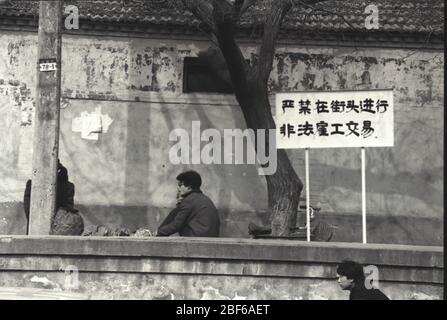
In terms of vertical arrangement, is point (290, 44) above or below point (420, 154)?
above

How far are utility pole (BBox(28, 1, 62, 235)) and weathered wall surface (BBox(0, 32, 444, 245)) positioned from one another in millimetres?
6185

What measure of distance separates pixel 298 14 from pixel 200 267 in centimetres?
968

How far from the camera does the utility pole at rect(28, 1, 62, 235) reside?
13547 millimetres

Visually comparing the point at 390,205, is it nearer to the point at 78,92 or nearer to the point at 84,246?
the point at 78,92

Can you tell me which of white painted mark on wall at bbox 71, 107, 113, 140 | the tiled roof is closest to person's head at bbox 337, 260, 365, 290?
the tiled roof

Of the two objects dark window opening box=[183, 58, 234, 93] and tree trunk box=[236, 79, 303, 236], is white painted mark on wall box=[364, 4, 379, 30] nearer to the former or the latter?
dark window opening box=[183, 58, 234, 93]

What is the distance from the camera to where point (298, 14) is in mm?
20500

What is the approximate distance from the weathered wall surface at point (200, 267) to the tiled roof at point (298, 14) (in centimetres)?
856

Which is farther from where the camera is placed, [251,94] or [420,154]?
[420,154]

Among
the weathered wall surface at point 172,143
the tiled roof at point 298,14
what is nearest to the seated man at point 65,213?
the weathered wall surface at point 172,143

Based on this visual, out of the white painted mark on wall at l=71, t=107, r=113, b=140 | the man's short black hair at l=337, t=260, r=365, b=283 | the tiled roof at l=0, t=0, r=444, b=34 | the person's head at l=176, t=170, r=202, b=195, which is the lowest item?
the man's short black hair at l=337, t=260, r=365, b=283

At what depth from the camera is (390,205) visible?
20.6 meters

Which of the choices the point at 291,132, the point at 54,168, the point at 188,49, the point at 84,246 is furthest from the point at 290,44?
the point at 84,246
